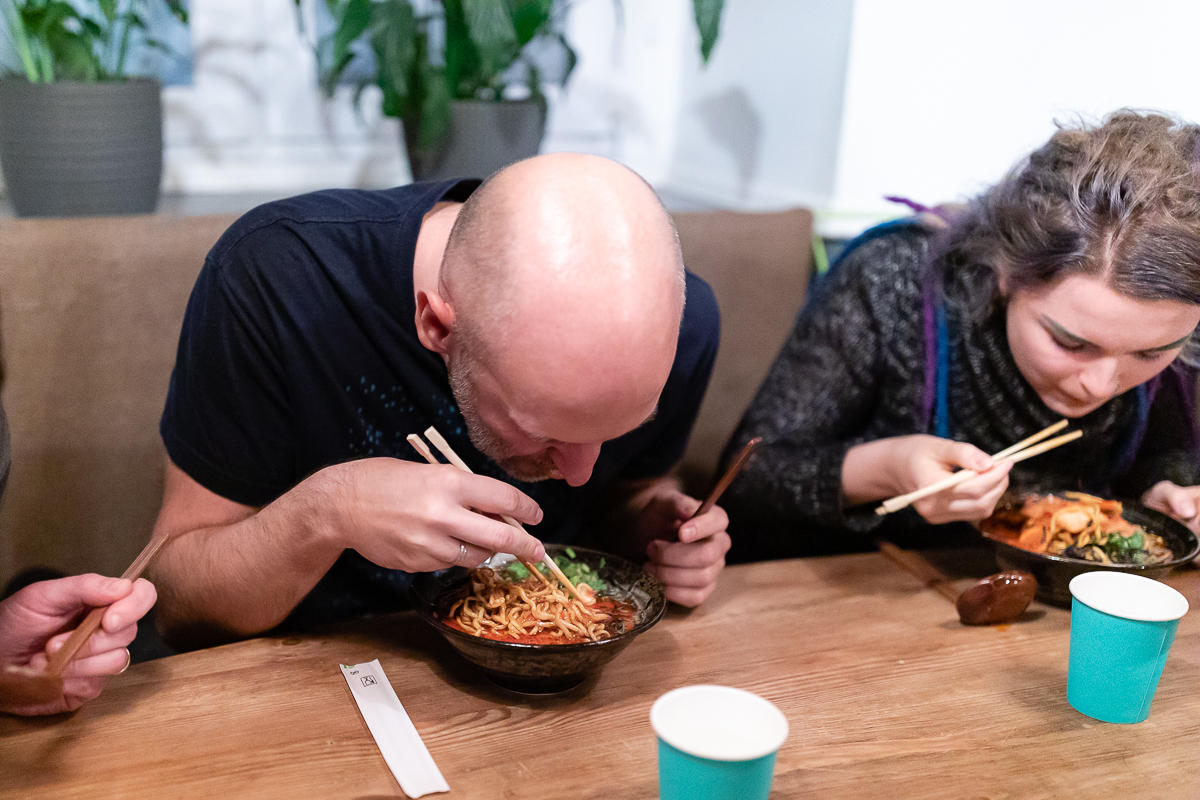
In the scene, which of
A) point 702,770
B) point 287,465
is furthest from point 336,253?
point 702,770

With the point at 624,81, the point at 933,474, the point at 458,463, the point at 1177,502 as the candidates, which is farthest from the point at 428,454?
the point at 624,81

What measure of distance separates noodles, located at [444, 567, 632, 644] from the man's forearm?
0.57 feet

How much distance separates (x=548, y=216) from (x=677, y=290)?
0.16 m

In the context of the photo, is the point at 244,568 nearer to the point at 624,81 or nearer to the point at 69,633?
the point at 69,633

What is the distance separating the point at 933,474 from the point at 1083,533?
0.24 m

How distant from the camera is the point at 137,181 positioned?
2.12 metres

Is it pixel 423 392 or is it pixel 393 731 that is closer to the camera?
pixel 393 731

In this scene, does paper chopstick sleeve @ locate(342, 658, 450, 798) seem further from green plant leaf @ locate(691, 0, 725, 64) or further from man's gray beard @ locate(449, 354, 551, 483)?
green plant leaf @ locate(691, 0, 725, 64)

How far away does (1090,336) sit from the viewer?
1.44 metres

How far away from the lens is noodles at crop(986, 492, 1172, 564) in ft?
4.69

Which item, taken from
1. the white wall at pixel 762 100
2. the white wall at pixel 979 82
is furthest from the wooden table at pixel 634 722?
the white wall at pixel 762 100

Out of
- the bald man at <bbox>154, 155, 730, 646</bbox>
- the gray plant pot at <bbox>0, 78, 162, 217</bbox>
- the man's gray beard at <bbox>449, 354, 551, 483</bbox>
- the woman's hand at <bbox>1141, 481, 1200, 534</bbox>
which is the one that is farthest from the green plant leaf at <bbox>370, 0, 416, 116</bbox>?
the woman's hand at <bbox>1141, 481, 1200, 534</bbox>

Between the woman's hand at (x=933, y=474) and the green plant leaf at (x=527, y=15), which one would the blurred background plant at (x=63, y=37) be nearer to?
the green plant leaf at (x=527, y=15)

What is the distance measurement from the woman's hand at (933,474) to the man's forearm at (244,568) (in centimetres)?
87
